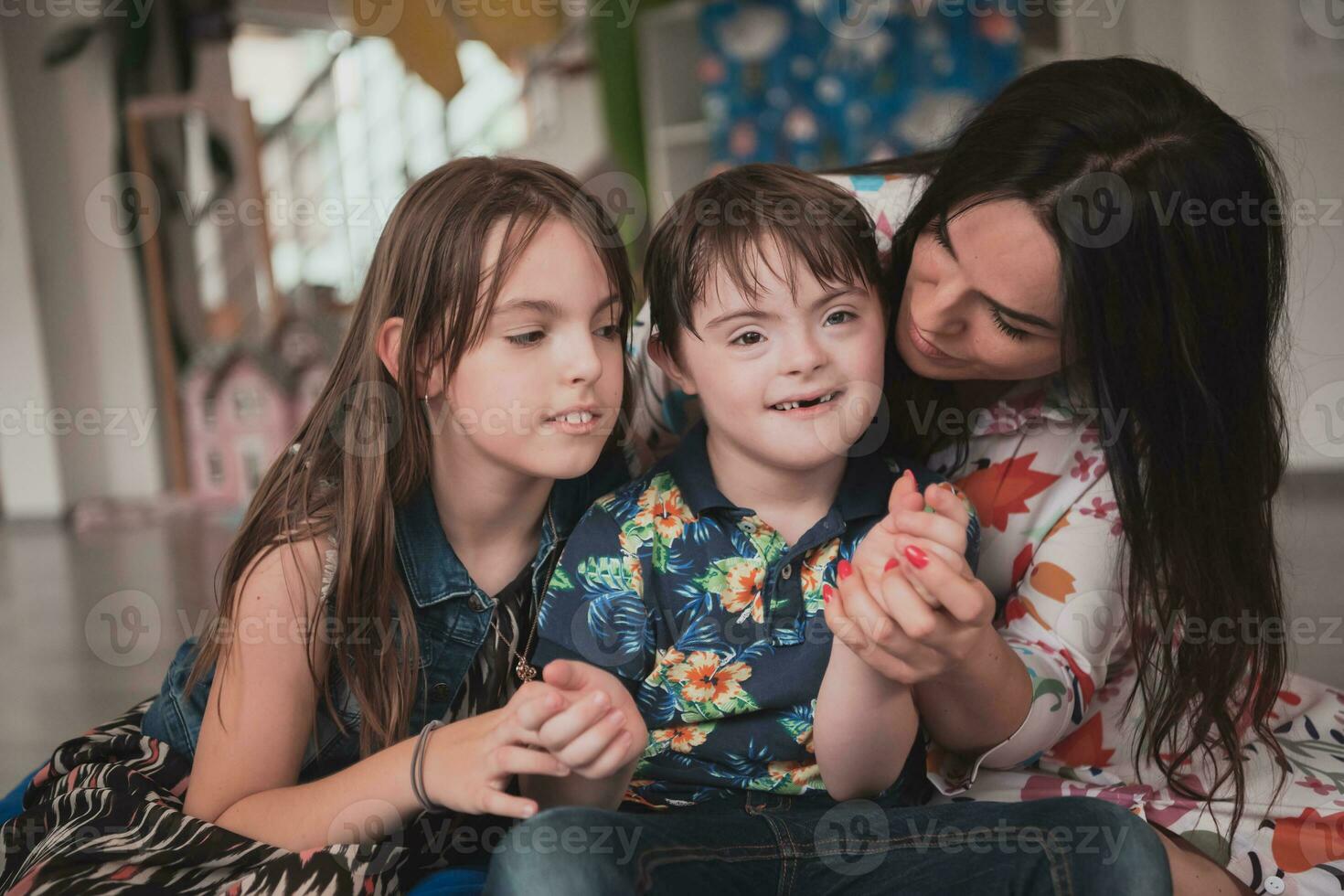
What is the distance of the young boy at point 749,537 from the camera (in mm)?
997

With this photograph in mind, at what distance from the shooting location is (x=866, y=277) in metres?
1.04

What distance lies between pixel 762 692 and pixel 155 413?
482cm

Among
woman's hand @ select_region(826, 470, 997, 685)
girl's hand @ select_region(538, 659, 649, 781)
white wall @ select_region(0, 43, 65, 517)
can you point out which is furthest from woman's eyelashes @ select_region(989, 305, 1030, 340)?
white wall @ select_region(0, 43, 65, 517)

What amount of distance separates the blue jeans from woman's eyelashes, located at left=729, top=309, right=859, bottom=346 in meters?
0.39

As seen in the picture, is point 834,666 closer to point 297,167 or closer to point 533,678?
point 533,678

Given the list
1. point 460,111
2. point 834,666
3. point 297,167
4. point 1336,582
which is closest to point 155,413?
point 297,167

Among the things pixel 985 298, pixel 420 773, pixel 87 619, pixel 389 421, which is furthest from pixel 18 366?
pixel 985 298

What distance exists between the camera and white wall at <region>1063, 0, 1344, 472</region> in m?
3.63

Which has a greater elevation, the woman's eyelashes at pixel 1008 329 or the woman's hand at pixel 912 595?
the woman's eyelashes at pixel 1008 329

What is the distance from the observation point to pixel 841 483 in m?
1.08

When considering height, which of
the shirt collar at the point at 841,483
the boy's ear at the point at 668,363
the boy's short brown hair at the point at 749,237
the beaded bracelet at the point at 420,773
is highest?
the boy's short brown hair at the point at 749,237

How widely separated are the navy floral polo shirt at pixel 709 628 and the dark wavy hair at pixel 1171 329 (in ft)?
0.62

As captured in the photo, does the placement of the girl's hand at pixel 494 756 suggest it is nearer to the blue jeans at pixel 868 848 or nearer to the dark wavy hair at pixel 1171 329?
the blue jeans at pixel 868 848

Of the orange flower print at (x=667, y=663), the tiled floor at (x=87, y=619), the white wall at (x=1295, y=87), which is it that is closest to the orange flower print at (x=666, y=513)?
the orange flower print at (x=667, y=663)
